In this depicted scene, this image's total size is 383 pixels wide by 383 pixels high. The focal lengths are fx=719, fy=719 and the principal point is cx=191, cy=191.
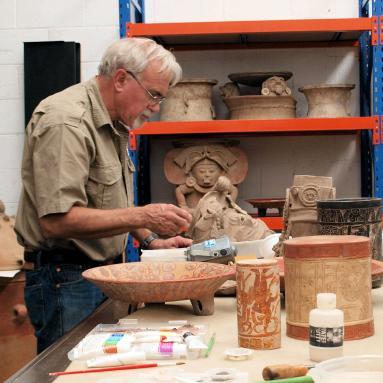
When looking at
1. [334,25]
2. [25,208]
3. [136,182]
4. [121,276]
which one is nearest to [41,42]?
[136,182]

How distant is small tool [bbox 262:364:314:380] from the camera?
45.1 inches

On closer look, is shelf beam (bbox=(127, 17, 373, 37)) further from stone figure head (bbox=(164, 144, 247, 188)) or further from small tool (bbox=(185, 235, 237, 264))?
small tool (bbox=(185, 235, 237, 264))

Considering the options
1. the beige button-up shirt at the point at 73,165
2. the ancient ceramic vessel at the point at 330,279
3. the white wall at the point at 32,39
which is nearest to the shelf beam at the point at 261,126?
the white wall at the point at 32,39

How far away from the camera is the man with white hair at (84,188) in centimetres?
214

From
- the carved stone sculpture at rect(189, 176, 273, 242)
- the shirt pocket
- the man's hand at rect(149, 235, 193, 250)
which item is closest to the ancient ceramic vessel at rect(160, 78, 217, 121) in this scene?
the carved stone sculpture at rect(189, 176, 273, 242)

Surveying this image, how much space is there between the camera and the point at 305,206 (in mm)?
2371

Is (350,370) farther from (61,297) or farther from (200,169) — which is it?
(200,169)

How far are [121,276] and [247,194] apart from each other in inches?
89.9

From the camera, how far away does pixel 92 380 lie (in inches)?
48.9

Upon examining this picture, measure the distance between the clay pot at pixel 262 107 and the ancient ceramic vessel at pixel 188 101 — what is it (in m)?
0.14

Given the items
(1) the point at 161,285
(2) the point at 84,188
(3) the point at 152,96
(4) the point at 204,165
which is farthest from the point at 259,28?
(1) the point at 161,285

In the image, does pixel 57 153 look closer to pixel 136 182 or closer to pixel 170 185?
pixel 136 182

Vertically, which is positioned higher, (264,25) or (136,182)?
(264,25)

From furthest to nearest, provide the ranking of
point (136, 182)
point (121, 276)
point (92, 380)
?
point (136, 182)
point (121, 276)
point (92, 380)
